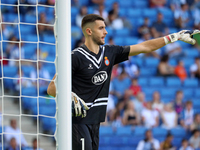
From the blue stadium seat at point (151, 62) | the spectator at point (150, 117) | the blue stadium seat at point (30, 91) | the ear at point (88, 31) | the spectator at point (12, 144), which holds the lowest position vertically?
the spectator at point (12, 144)

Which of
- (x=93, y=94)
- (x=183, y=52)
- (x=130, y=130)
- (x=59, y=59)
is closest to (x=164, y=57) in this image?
(x=183, y=52)

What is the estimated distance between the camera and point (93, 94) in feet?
12.7

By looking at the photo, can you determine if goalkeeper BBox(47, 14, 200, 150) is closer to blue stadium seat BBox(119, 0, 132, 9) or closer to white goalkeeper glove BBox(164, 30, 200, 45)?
white goalkeeper glove BBox(164, 30, 200, 45)

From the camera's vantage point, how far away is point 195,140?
346 inches

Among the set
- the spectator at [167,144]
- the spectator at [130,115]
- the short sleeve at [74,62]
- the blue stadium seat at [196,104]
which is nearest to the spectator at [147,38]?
the blue stadium seat at [196,104]

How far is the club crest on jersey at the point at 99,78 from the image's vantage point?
3855 millimetres

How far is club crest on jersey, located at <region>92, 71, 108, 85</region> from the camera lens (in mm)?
3855

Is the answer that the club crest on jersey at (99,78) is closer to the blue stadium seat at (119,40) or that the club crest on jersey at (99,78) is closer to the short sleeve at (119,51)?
the short sleeve at (119,51)

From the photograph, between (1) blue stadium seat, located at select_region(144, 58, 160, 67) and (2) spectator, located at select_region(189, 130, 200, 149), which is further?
(1) blue stadium seat, located at select_region(144, 58, 160, 67)

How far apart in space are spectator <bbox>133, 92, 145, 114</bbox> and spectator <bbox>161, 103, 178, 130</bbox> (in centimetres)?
56

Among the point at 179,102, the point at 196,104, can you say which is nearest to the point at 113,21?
the point at 179,102

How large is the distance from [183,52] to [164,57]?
31.9 inches

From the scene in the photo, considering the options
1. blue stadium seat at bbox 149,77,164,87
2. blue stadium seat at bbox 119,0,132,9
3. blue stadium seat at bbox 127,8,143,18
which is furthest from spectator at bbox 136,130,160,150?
blue stadium seat at bbox 119,0,132,9

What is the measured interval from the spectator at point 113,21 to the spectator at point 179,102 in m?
2.71
